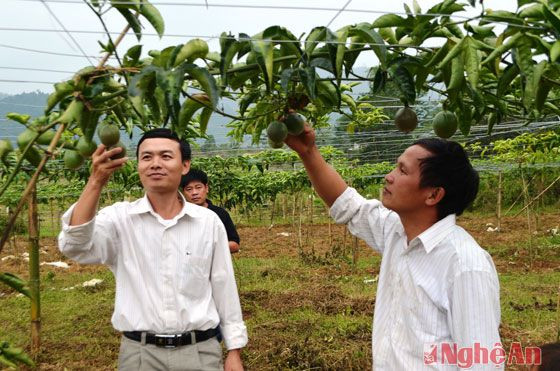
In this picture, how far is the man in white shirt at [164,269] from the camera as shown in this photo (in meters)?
1.77

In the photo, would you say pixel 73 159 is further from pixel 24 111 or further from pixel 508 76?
pixel 24 111

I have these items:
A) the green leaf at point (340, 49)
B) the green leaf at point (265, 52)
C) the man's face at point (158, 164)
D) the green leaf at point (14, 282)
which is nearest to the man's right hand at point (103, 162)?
the man's face at point (158, 164)

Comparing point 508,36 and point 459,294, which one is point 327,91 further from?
point 459,294

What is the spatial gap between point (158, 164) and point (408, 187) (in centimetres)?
81

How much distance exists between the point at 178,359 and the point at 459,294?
0.90m

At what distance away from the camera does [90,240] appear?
1.71 meters

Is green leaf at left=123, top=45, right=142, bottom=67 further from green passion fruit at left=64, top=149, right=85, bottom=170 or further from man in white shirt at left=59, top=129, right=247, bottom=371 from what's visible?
man in white shirt at left=59, top=129, right=247, bottom=371

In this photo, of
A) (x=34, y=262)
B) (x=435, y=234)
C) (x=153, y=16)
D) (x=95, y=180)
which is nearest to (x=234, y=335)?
(x=95, y=180)

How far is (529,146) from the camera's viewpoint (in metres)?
6.34

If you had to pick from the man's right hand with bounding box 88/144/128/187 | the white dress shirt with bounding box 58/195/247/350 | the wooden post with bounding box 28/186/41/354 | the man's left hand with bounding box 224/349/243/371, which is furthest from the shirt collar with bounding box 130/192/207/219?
the wooden post with bounding box 28/186/41/354

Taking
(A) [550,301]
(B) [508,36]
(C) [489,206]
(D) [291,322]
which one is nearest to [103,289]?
(D) [291,322]

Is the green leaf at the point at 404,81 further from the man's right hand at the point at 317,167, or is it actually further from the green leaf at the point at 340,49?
the man's right hand at the point at 317,167

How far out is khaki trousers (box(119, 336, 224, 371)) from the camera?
Answer: 175cm
